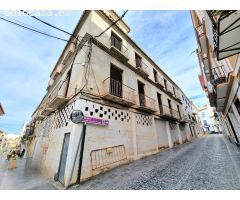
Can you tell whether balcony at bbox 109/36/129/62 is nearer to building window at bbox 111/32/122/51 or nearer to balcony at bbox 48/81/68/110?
building window at bbox 111/32/122/51

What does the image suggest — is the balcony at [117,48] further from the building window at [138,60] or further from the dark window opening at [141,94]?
the dark window opening at [141,94]

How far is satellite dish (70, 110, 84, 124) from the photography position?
3.88 metres

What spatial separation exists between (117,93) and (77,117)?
2776 mm

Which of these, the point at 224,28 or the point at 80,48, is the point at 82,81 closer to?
the point at 80,48

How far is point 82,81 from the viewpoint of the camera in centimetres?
472

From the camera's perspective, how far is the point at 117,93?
6207 mm

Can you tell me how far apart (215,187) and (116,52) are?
656 centimetres

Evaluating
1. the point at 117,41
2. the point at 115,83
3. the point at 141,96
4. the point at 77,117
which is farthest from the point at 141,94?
the point at 77,117

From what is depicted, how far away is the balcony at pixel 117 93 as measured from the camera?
5.22 metres

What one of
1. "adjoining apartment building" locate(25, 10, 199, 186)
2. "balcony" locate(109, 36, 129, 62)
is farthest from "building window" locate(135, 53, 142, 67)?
"balcony" locate(109, 36, 129, 62)

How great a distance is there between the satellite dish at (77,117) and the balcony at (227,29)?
431 centimetres

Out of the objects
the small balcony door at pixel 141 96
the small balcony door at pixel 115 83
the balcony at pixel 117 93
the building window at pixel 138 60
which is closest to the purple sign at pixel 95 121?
the balcony at pixel 117 93
